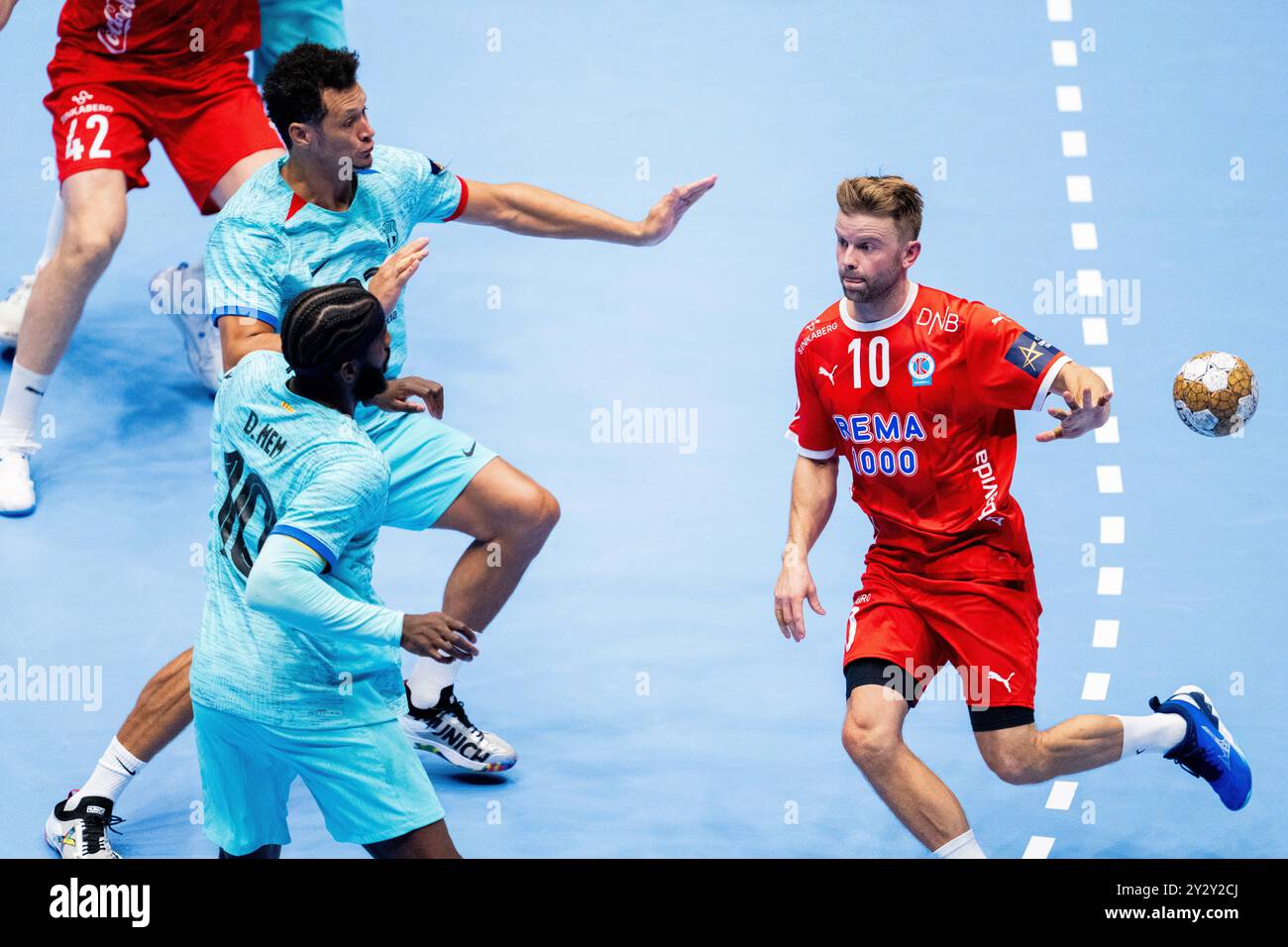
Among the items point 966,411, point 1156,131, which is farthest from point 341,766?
point 1156,131

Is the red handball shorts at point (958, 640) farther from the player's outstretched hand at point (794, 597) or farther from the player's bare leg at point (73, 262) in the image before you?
the player's bare leg at point (73, 262)

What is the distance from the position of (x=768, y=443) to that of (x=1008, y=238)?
208 cm

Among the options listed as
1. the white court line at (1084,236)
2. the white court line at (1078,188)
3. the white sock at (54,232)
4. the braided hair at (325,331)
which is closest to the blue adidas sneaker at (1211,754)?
the braided hair at (325,331)

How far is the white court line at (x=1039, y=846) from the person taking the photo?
20.6 feet

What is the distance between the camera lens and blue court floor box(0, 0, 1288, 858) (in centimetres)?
675

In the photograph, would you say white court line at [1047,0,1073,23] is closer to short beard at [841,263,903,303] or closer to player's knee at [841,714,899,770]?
short beard at [841,263,903,303]

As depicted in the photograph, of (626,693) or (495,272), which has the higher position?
(495,272)

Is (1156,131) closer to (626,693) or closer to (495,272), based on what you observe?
(495,272)

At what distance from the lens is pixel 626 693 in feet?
23.9

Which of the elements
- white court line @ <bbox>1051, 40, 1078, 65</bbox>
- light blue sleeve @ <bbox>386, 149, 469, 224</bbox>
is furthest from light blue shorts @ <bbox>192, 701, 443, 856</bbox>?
white court line @ <bbox>1051, 40, 1078, 65</bbox>

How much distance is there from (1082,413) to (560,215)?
2347 mm

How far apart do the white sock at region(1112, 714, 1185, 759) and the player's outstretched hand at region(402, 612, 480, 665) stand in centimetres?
250

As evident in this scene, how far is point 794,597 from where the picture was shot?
19.2ft
